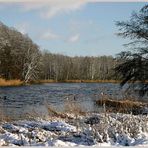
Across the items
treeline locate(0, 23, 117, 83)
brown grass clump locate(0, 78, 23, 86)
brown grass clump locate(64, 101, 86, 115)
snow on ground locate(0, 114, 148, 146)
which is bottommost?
snow on ground locate(0, 114, 148, 146)

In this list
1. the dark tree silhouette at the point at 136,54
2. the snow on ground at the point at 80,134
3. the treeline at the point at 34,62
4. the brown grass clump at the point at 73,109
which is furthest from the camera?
the dark tree silhouette at the point at 136,54

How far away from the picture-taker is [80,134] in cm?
530

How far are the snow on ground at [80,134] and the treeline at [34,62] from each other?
946 millimetres

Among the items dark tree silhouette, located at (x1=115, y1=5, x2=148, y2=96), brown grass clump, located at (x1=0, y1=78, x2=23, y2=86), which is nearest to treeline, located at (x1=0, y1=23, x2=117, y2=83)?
brown grass clump, located at (x1=0, y1=78, x2=23, y2=86)

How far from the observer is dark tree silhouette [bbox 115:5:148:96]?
791 cm

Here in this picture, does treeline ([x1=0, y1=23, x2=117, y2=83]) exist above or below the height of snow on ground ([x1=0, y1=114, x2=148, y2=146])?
above

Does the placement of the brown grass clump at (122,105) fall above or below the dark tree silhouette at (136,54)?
below

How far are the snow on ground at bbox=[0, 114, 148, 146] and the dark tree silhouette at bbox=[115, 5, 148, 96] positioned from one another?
2.26 meters

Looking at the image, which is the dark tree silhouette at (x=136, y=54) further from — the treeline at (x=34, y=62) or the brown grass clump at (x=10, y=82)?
the brown grass clump at (x=10, y=82)

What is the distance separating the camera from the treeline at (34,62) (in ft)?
21.2

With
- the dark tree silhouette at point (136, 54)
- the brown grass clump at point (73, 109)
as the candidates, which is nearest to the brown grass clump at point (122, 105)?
the dark tree silhouette at point (136, 54)

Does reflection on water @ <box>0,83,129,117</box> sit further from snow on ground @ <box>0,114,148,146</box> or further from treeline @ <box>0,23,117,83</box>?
snow on ground @ <box>0,114,148,146</box>

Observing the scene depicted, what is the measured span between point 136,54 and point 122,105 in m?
1.02

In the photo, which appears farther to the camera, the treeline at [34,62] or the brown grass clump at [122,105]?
the brown grass clump at [122,105]
